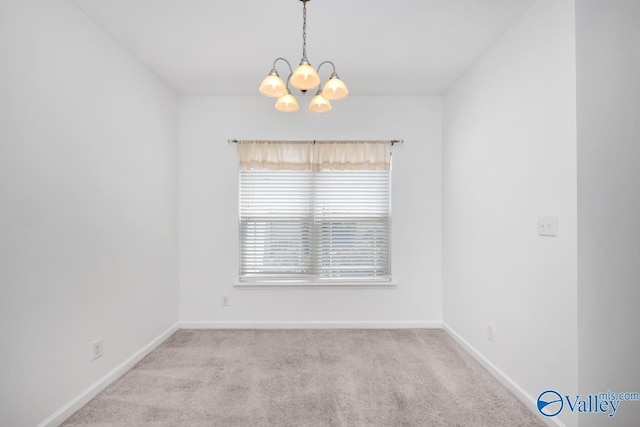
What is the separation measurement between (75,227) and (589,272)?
3.10 m

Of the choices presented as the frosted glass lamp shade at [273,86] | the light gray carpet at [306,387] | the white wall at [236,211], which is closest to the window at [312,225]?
the white wall at [236,211]

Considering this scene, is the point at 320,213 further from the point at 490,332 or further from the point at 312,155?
the point at 490,332

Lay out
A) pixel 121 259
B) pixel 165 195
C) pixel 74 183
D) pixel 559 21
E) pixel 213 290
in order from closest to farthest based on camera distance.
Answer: pixel 559 21 < pixel 74 183 < pixel 121 259 < pixel 165 195 < pixel 213 290

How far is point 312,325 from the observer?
3.61 meters

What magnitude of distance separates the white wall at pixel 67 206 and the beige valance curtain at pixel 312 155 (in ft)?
3.34

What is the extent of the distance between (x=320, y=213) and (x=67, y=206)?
7.56 ft

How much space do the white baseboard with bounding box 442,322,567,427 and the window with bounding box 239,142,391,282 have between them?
104 cm

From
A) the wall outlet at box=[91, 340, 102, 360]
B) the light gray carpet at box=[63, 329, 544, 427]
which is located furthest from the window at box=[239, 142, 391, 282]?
the wall outlet at box=[91, 340, 102, 360]

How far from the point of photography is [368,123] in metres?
3.66

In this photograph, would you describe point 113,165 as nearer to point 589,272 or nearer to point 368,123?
point 368,123

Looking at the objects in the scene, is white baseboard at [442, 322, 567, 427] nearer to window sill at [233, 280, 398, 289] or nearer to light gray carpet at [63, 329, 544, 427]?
light gray carpet at [63, 329, 544, 427]

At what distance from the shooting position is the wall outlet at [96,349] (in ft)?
7.31

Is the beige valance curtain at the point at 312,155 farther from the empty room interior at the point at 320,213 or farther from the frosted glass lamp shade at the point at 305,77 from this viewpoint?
the frosted glass lamp shade at the point at 305,77

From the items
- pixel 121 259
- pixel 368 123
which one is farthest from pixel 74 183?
pixel 368 123
